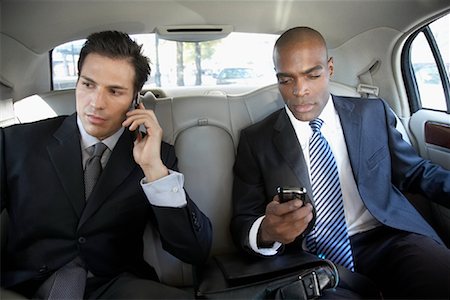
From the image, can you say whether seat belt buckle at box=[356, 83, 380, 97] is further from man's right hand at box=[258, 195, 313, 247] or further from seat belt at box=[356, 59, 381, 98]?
man's right hand at box=[258, 195, 313, 247]

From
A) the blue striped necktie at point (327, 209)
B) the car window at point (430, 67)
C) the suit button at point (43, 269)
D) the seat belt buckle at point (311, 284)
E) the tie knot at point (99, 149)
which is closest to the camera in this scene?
the seat belt buckle at point (311, 284)

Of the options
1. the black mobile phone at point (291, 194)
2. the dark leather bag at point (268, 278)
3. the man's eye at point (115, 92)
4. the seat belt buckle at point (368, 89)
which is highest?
the seat belt buckle at point (368, 89)

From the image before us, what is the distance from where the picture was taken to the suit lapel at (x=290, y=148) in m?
1.50

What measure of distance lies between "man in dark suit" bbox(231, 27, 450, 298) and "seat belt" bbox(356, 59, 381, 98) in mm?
518

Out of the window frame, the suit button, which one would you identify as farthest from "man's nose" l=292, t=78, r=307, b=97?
the suit button

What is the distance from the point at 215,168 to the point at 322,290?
692 mm

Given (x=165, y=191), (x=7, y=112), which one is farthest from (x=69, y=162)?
(x=7, y=112)

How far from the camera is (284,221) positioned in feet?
4.14

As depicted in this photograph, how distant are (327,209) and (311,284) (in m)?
0.40

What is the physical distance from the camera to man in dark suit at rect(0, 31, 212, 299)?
4.21ft

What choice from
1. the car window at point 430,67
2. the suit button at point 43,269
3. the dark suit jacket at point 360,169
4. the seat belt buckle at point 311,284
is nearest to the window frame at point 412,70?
the car window at point 430,67

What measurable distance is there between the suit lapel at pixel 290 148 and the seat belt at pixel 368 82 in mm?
A: 755

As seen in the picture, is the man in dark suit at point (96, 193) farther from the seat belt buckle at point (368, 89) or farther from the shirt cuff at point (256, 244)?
the seat belt buckle at point (368, 89)

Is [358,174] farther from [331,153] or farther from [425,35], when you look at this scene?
[425,35]
